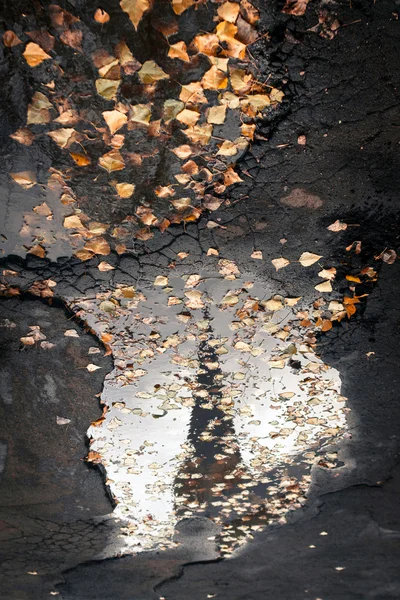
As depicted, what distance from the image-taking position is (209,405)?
3188 millimetres

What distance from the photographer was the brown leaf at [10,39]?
173cm

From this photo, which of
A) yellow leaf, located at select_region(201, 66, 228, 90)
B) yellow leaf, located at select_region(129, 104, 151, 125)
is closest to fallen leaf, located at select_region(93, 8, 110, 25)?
yellow leaf, located at select_region(129, 104, 151, 125)

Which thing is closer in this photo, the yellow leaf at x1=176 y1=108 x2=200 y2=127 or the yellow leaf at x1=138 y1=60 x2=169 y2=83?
the yellow leaf at x1=138 y1=60 x2=169 y2=83

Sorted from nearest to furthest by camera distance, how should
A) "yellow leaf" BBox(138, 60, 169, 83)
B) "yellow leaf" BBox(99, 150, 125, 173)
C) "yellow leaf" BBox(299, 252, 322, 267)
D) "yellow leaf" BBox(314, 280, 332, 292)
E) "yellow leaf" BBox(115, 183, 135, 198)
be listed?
"yellow leaf" BBox(138, 60, 169, 83) → "yellow leaf" BBox(99, 150, 125, 173) → "yellow leaf" BBox(115, 183, 135, 198) → "yellow leaf" BBox(299, 252, 322, 267) → "yellow leaf" BBox(314, 280, 332, 292)

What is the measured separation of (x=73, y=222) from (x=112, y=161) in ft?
1.33

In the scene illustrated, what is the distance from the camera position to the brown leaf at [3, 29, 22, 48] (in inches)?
68.2

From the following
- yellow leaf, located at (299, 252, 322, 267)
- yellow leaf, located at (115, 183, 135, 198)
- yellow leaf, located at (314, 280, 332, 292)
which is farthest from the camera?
yellow leaf, located at (314, 280, 332, 292)

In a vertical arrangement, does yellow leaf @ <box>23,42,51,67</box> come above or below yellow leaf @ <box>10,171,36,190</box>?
above

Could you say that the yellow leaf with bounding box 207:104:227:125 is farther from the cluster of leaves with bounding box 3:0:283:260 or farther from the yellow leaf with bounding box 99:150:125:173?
the yellow leaf with bounding box 99:150:125:173

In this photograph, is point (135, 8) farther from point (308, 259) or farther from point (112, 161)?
point (308, 259)

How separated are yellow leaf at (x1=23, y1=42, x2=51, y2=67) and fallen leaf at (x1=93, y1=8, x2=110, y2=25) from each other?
0.26m

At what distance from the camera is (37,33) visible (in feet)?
5.73

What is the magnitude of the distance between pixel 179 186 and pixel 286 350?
54.5 inches

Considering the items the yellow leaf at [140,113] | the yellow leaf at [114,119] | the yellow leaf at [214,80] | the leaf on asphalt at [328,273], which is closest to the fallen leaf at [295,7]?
the yellow leaf at [214,80]
